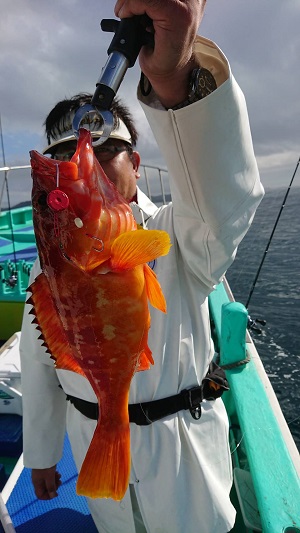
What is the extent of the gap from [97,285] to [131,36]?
26.8 inches

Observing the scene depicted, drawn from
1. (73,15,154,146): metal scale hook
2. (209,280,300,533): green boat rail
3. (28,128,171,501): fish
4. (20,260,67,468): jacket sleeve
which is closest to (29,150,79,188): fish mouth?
(28,128,171,501): fish

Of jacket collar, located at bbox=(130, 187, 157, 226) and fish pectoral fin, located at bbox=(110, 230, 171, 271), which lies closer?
fish pectoral fin, located at bbox=(110, 230, 171, 271)

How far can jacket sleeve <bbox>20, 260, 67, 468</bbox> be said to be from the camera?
2.07 meters

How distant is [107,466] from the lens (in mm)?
1183

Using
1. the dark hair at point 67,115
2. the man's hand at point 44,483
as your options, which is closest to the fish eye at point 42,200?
the dark hair at point 67,115

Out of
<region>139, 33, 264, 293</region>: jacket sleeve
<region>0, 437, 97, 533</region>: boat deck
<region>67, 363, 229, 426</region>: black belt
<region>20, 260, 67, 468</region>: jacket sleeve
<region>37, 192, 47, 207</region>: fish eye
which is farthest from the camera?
<region>0, 437, 97, 533</region>: boat deck

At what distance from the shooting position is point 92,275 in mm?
1136

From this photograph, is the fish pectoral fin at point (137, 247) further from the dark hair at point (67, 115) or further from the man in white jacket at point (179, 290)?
the dark hair at point (67, 115)

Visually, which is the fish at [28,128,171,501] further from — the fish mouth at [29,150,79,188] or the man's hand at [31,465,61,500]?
the man's hand at [31,465,61,500]

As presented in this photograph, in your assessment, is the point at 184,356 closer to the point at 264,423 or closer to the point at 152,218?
the point at 152,218

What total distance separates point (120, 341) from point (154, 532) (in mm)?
1044

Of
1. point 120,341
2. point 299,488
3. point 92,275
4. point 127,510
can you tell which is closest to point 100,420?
point 120,341

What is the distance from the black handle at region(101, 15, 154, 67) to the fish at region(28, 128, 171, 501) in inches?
9.4

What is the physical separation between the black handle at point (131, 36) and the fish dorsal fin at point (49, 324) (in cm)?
67
